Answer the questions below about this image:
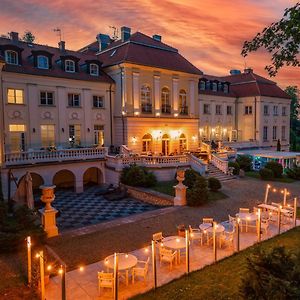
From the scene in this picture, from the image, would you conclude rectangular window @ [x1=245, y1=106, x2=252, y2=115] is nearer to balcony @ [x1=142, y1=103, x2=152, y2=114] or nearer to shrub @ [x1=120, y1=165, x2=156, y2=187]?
balcony @ [x1=142, y1=103, x2=152, y2=114]

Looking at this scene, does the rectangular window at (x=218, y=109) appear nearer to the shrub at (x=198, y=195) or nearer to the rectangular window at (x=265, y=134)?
the rectangular window at (x=265, y=134)

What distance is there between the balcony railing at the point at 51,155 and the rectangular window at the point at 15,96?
16.5 feet

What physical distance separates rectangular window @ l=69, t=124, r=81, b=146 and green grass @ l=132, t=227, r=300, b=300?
20.1 meters

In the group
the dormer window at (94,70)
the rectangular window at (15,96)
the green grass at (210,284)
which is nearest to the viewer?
the green grass at (210,284)

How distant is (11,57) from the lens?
24.3 meters

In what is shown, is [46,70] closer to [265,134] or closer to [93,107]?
[93,107]

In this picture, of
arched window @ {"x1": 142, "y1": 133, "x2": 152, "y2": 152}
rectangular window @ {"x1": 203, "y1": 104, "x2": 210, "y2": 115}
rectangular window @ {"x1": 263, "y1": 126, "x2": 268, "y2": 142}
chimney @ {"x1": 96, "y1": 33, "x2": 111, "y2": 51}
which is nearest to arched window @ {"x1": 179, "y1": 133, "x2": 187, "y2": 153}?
arched window @ {"x1": 142, "y1": 133, "x2": 152, "y2": 152}

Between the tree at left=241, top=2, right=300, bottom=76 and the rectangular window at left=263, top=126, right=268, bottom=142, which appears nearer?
the tree at left=241, top=2, right=300, bottom=76

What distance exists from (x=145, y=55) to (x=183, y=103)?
6712 mm

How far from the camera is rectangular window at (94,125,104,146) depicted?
28953 millimetres

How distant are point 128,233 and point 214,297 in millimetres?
5697

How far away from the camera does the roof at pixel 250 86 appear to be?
138 ft

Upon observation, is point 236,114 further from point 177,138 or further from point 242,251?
point 242,251

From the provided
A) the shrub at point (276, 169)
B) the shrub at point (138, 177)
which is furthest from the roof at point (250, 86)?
the shrub at point (138, 177)
